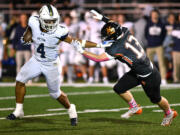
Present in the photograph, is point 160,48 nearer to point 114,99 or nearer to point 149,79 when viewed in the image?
point 114,99

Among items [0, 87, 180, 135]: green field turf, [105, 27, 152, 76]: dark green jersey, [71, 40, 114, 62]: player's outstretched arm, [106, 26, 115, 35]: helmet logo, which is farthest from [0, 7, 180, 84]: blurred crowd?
[71, 40, 114, 62]: player's outstretched arm

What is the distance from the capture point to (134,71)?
28.5ft

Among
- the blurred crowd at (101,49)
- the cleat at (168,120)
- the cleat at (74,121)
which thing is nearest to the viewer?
the cleat at (168,120)

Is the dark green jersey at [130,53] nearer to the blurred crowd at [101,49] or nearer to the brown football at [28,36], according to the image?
the brown football at [28,36]

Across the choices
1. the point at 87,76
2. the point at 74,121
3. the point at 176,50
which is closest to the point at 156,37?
the point at 176,50

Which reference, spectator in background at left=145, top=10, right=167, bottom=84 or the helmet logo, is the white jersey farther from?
spectator in background at left=145, top=10, right=167, bottom=84

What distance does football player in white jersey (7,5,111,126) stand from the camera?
339 inches

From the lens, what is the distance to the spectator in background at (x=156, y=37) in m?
15.4

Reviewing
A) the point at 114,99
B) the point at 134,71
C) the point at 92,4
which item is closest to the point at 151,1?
the point at 92,4

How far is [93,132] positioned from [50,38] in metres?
1.61

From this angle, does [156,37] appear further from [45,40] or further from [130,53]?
[45,40]

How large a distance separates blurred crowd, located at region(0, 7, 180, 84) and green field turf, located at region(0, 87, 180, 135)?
3008mm

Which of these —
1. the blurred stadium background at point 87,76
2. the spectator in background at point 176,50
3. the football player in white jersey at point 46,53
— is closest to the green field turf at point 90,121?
the blurred stadium background at point 87,76

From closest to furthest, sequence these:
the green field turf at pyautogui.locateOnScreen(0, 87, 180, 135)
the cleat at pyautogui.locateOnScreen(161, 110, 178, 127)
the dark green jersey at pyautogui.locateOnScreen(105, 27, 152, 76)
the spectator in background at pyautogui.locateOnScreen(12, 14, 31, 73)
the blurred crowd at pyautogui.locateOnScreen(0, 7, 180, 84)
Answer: the green field turf at pyautogui.locateOnScreen(0, 87, 180, 135), the dark green jersey at pyautogui.locateOnScreen(105, 27, 152, 76), the cleat at pyautogui.locateOnScreen(161, 110, 178, 127), the blurred crowd at pyautogui.locateOnScreen(0, 7, 180, 84), the spectator in background at pyautogui.locateOnScreen(12, 14, 31, 73)
